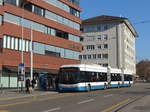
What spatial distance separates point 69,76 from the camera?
113ft

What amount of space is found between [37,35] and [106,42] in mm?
53623

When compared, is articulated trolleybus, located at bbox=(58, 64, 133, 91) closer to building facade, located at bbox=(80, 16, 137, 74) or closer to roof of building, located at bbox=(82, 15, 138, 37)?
building facade, located at bbox=(80, 16, 137, 74)

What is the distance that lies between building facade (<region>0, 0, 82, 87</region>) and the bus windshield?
8.31 m

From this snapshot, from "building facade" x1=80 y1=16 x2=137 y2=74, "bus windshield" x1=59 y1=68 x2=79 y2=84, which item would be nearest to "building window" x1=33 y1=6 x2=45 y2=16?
"bus windshield" x1=59 y1=68 x2=79 y2=84

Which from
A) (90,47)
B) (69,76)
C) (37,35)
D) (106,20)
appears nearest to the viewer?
(69,76)

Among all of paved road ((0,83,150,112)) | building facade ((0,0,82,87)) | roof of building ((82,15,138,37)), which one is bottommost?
paved road ((0,83,150,112))

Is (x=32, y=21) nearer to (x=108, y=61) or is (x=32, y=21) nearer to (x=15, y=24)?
(x=15, y=24)

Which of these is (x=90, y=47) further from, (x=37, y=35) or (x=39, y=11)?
(x=37, y=35)

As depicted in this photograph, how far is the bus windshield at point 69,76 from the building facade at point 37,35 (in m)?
8.31

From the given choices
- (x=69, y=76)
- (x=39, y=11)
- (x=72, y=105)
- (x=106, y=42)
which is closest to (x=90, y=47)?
(x=106, y=42)

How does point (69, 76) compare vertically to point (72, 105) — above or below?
above

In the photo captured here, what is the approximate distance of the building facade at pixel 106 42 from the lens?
10179 centimetres

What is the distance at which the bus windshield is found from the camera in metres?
34.2

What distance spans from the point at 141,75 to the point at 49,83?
11774 centimetres
